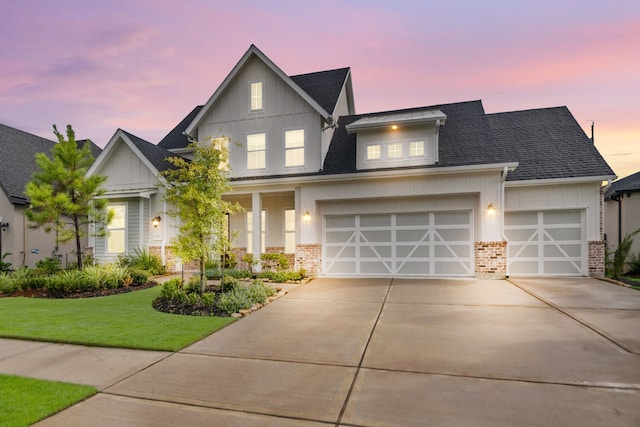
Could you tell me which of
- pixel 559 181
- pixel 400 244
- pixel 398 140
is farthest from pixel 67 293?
pixel 559 181

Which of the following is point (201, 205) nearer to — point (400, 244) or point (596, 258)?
point (400, 244)

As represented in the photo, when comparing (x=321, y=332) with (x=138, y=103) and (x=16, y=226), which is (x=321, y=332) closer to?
(x=16, y=226)

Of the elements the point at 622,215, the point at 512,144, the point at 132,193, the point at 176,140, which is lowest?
the point at 622,215

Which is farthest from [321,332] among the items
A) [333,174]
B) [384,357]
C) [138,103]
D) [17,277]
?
[138,103]

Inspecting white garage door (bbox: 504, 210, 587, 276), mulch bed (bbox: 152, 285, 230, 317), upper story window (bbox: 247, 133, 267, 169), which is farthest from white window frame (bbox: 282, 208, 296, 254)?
white garage door (bbox: 504, 210, 587, 276)

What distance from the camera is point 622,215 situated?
1496 centimetres

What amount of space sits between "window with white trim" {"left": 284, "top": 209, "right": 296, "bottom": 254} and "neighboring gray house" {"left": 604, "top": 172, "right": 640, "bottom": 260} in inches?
582

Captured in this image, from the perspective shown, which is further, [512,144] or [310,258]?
[512,144]

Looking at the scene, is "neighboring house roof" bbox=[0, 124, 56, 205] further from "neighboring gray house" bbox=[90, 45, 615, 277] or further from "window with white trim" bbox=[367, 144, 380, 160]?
"window with white trim" bbox=[367, 144, 380, 160]

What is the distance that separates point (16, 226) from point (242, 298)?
14416 millimetres

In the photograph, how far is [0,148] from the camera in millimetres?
16594

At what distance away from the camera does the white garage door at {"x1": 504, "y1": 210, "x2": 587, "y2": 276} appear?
37.7 ft

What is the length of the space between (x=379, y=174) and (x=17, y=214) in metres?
16.9

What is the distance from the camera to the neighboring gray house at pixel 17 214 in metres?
14.8
